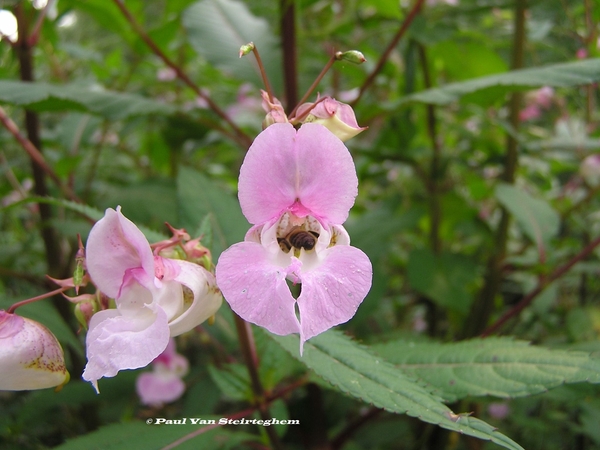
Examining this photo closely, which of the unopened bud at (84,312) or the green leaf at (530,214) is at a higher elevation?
the unopened bud at (84,312)

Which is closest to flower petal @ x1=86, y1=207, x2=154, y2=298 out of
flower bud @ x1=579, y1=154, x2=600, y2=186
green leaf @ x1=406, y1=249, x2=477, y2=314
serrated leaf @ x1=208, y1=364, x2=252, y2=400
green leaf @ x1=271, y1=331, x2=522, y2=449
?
green leaf @ x1=271, y1=331, x2=522, y2=449

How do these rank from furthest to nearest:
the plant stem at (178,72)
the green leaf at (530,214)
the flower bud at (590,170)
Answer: the flower bud at (590,170) < the green leaf at (530,214) < the plant stem at (178,72)

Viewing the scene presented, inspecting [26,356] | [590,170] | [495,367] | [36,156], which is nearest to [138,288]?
[26,356]

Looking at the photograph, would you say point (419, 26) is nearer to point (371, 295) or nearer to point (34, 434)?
point (371, 295)

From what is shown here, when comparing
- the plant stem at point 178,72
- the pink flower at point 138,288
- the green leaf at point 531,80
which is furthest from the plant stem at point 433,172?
the pink flower at point 138,288

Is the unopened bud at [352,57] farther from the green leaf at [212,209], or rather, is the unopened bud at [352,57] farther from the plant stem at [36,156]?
the plant stem at [36,156]

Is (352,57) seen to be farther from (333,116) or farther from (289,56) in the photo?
(289,56)

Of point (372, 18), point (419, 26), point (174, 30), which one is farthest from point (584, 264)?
point (174, 30)
